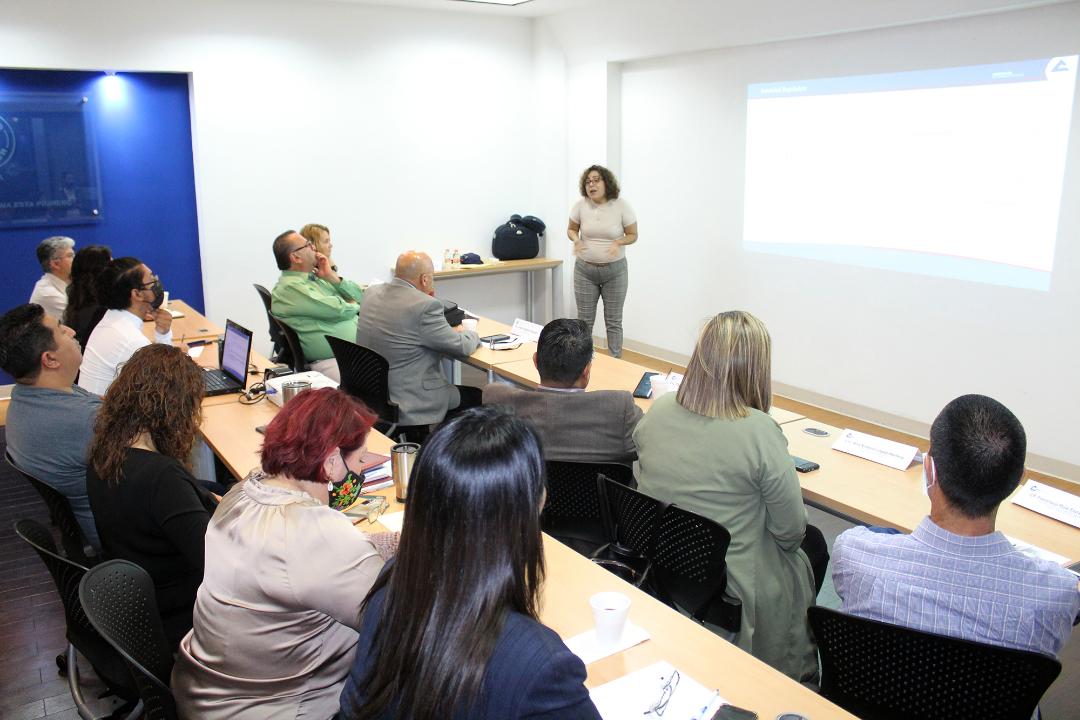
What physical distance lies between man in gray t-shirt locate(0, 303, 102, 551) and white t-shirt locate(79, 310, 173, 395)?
927mm

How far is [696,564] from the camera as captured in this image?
2.51 m

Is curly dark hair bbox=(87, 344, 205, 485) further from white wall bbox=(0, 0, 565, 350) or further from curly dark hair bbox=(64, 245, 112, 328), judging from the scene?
white wall bbox=(0, 0, 565, 350)

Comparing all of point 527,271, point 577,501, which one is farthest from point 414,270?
point 527,271

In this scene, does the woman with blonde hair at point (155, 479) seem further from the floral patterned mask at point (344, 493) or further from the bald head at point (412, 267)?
the bald head at point (412, 267)

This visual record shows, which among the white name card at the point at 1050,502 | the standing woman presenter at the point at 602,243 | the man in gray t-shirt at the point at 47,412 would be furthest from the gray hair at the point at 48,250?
the white name card at the point at 1050,502

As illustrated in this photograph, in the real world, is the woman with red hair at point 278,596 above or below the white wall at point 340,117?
below

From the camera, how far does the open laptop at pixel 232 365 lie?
163 inches

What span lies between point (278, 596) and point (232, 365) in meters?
2.76

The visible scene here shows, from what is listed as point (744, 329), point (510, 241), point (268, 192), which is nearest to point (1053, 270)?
point (744, 329)

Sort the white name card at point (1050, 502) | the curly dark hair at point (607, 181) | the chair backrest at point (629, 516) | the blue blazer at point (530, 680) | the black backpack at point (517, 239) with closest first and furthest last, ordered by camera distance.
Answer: the blue blazer at point (530, 680) → the chair backrest at point (629, 516) → the white name card at point (1050, 502) → the curly dark hair at point (607, 181) → the black backpack at point (517, 239)

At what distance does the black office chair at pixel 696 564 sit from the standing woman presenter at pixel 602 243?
4555 millimetres

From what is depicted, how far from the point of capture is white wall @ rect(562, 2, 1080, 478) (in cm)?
488

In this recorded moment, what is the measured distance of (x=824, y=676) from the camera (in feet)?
6.45

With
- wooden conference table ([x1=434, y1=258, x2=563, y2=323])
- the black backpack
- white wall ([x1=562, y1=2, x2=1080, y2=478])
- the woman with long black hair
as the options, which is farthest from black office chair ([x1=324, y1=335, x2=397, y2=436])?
A: the black backpack
